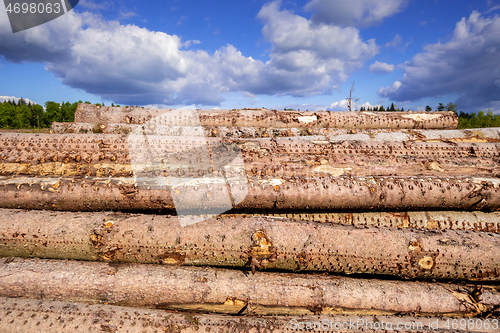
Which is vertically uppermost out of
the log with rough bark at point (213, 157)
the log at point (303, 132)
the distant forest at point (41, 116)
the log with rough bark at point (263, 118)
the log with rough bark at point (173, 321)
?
the distant forest at point (41, 116)

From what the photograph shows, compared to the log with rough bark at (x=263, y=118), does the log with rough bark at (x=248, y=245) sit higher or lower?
lower

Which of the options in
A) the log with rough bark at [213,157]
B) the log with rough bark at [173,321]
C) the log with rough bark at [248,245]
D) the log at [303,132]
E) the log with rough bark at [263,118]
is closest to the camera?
the log with rough bark at [173,321]

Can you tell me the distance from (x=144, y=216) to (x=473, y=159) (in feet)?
15.0

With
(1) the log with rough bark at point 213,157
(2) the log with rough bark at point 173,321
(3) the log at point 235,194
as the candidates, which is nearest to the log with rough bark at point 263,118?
(1) the log with rough bark at point 213,157

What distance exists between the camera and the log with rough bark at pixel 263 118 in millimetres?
4703

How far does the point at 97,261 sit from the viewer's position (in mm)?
2715

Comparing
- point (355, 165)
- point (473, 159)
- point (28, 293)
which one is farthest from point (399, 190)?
point (28, 293)

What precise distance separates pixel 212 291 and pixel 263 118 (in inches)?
131

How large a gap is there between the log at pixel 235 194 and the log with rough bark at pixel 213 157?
28cm

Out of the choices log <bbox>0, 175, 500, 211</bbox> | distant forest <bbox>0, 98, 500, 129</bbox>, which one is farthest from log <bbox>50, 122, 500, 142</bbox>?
distant forest <bbox>0, 98, 500, 129</bbox>

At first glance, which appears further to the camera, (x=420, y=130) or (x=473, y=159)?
(x=420, y=130)

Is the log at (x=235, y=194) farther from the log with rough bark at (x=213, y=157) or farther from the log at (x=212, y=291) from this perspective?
the log at (x=212, y=291)

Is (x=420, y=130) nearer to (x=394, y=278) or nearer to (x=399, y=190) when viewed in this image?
(x=399, y=190)

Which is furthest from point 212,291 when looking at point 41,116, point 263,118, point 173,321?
point 41,116
